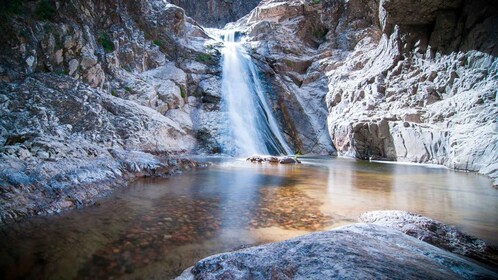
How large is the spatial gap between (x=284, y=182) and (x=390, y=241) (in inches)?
186

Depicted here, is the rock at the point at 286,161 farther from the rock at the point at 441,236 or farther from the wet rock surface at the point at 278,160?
the rock at the point at 441,236

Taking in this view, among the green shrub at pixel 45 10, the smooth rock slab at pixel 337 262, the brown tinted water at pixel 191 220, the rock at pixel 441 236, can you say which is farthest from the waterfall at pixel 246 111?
the smooth rock slab at pixel 337 262

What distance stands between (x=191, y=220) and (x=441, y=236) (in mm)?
3031

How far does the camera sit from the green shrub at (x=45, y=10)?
11.4m

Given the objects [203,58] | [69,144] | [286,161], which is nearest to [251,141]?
[286,161]

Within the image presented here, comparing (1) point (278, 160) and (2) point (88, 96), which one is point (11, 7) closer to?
(2) point (88, 96)

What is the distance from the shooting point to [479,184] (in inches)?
273

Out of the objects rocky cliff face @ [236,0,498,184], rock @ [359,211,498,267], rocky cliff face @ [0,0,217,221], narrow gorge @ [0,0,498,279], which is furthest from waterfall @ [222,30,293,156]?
rock @ [359,211,498,267]

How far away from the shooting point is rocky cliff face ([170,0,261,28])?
38.2 m

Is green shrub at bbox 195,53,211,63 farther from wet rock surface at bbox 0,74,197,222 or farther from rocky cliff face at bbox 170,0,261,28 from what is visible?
rocky cliff face at bbox 170,0,261,28

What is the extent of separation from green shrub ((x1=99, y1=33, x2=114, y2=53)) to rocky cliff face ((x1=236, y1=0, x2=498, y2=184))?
11.2 meters

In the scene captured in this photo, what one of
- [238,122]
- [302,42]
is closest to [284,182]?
[238,122]

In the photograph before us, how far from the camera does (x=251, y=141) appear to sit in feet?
54.0

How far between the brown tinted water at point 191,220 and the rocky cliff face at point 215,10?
36.5m
